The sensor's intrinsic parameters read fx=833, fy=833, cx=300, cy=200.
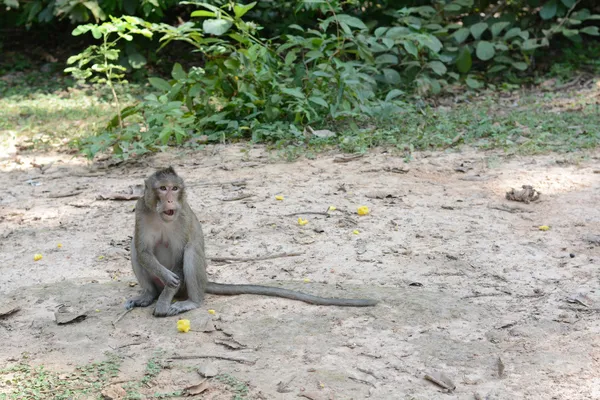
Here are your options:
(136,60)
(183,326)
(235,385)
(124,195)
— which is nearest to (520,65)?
(136,60)

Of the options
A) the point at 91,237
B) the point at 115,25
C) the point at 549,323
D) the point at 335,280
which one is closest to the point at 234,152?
the point at 115,25

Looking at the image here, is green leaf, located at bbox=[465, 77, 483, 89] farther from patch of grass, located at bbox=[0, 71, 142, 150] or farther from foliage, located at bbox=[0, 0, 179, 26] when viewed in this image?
→ patch of grass, located at bbox=[0, 71, 142, 150]

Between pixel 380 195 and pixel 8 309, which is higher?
pixel 380 195

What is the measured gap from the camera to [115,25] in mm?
7680

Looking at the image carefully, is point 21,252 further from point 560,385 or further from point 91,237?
point 560,385

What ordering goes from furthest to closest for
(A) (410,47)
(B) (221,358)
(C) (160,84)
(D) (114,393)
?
(A) (410,47)
(C) (160,84)
(B) (221,358)
(D) (114,393)

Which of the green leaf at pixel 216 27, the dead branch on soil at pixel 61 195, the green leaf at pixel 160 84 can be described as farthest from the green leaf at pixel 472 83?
the dead branch on soil at pixel 61 195

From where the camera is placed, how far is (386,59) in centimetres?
980

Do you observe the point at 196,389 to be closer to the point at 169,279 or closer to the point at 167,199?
the point at 169,279

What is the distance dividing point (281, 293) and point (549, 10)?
7121 millimetres

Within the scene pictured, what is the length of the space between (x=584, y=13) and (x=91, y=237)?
23.4 feet

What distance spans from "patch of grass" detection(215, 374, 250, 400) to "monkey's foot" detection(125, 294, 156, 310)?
1.06 meters

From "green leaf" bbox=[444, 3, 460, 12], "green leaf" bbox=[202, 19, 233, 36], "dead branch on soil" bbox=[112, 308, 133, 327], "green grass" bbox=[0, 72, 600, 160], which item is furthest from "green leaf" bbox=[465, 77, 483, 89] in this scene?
"dead branch on soil" bbox=[112, 308, 133, 327]

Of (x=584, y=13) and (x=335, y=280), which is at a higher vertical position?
(x=584, y=13)
